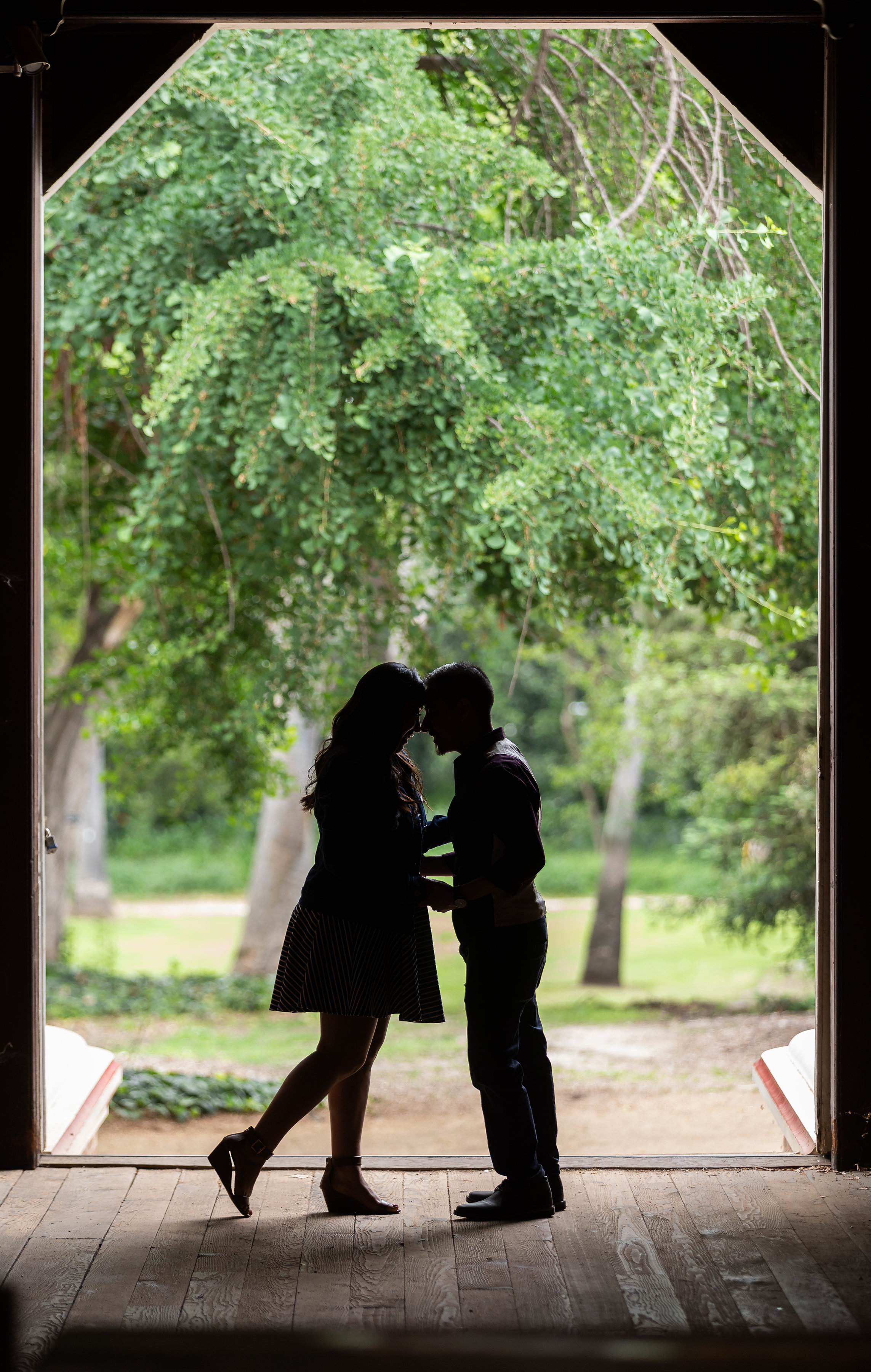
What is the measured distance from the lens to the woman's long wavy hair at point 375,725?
9.31 ft

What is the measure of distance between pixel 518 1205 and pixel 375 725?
121cm

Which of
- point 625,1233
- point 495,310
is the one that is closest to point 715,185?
point 495,310

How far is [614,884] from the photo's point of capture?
40.5 ft

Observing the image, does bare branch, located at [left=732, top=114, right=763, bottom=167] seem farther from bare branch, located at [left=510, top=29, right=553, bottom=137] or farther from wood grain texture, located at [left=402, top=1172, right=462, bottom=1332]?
wood grain texture, located at [left=402, top=1172, right=462, bottom=1332]

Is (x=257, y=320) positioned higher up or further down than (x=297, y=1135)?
higher up

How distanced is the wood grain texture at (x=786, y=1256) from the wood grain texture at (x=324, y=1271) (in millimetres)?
920

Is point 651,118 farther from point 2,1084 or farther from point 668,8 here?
point 2,1084

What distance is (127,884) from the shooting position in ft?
67.2

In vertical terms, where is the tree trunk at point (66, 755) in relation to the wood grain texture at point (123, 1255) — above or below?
below

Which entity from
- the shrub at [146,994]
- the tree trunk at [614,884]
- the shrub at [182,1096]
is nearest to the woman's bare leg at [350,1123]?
the shrub at [182,1096]

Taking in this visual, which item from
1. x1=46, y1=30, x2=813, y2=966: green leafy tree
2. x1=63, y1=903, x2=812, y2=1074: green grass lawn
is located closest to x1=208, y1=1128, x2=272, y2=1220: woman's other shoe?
x1=46, y1=30, x2=813, y2=966: green leafy tree

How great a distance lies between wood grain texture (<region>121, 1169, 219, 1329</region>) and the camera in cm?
244

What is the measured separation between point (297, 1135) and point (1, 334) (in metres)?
5.37

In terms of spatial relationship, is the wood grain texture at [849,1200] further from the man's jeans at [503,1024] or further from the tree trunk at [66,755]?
the tree trunk at [66,755]
